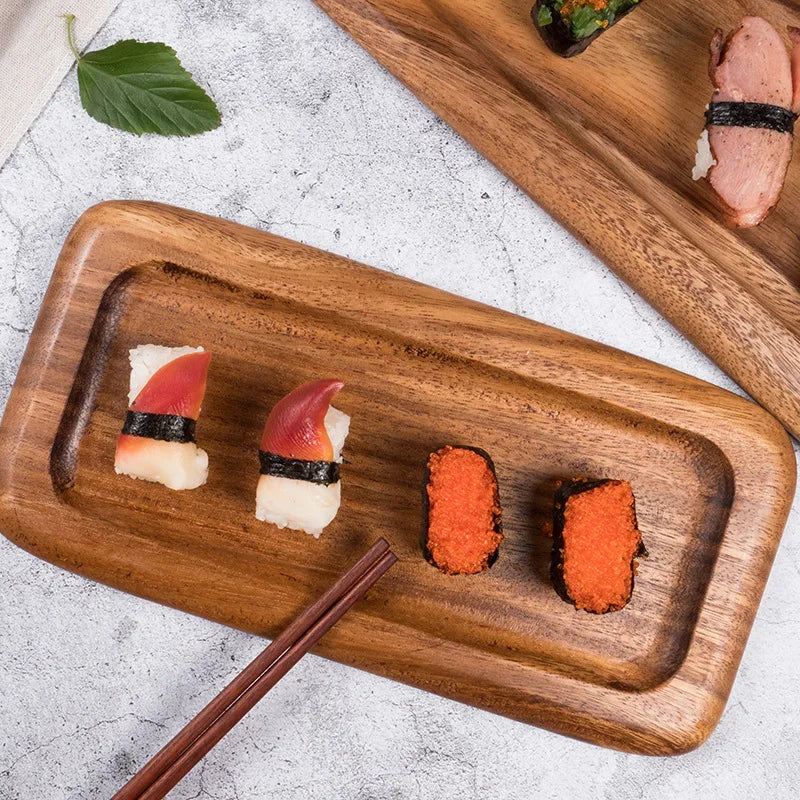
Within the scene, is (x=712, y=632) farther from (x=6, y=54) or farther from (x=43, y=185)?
(x=6, y=54)

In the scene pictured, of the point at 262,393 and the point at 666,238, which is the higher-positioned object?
the point at 666,238

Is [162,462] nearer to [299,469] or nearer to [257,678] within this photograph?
[299,469]

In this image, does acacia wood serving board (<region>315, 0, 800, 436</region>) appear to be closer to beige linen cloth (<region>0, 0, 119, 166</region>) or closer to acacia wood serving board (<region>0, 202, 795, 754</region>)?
acacia wood serving board (<region>0, 202, 795, 754</region>)

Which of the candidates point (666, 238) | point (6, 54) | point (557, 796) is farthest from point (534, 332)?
point (6, 54)

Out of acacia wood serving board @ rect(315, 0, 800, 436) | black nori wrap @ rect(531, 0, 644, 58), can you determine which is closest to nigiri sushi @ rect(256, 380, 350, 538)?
acacia wood serving board @ rect(315, 0, 800, 436)

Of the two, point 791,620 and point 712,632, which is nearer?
point 712,632

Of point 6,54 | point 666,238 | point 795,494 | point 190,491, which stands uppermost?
point 6,54
